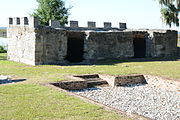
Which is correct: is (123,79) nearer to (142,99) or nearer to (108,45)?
(142,99)

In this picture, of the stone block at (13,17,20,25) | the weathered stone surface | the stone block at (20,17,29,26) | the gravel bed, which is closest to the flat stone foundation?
the weathered stone surface

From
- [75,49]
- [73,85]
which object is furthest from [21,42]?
[73,85]

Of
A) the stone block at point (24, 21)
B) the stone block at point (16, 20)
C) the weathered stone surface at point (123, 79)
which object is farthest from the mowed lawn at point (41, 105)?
the stone block at point (16, 20)

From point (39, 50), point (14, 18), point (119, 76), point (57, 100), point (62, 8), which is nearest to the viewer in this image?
point (57, 100)

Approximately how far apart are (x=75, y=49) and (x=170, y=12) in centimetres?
1362

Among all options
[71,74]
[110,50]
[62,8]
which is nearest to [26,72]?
[71,74]

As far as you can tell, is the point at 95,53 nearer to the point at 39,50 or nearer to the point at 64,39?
the point at 64,39

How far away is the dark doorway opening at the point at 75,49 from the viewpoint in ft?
63.2

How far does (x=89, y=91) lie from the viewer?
11461 millimetres

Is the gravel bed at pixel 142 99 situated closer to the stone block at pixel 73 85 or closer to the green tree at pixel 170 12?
the stone block at pixel 73 85

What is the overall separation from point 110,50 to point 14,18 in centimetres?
687

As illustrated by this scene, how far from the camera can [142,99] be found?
411 inches

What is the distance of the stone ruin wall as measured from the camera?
17.1 metres

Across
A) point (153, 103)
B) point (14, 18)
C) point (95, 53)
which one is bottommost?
point (153, 103)
